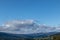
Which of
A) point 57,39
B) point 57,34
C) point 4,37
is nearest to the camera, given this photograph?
point 57,34

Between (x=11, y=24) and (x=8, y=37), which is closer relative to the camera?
(x=8, y=37)

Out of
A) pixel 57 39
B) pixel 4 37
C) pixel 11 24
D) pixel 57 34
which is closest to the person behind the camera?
pixel 57 34

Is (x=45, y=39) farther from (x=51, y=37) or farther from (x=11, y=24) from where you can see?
(x=11, y=24)

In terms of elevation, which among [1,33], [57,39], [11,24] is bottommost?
[57,39]

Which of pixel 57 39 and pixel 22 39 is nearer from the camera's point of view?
pixel 57 39

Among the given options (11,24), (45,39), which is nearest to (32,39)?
(45,39)

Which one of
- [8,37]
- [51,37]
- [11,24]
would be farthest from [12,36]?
[11,24]

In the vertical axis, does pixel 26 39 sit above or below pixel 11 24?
below

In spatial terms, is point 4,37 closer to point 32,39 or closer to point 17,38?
point 17,38

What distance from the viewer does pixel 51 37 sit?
45.0ft

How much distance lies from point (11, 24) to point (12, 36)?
1900cm

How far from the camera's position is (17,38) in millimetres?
15734

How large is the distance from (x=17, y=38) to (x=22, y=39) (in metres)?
0.51

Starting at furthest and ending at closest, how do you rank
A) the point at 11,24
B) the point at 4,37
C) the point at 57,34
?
the point at 11,24, the point at 4,37, the point at 57,34
